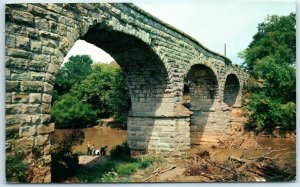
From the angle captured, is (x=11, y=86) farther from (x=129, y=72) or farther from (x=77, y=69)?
(x=77, y=69)

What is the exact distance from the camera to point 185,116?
1093 cm

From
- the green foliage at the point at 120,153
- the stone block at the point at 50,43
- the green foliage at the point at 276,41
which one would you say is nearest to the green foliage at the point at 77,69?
the green foliage at the point at 276,41

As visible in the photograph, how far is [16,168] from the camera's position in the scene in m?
5.36

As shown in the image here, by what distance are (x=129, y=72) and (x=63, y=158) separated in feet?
10.4

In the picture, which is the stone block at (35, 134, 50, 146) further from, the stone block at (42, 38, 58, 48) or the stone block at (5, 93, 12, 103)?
the stone block at (42, 38, 58, 48)

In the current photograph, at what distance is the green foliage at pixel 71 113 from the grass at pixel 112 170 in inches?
565

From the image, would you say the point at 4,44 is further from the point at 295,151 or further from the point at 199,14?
the point at 295,151

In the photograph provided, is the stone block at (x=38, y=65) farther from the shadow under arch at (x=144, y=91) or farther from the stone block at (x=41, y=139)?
the shadow under arch at (x=144, y=91)

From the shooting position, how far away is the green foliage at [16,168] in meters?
5.26

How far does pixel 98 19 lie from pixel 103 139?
1591 centimetres

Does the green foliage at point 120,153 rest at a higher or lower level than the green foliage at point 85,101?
lower

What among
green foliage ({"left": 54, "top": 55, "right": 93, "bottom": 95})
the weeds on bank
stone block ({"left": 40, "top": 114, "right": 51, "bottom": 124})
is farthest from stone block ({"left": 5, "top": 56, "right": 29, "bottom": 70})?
green foliage ({"left": 54, "top": 55, "right": 93, "bottom": 95})

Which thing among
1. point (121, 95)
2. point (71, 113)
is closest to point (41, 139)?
point (121, 95)

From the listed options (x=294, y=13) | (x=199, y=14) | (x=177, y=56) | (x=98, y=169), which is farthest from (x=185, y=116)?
(x=294, y=13)
